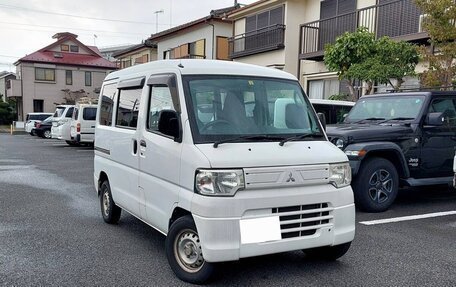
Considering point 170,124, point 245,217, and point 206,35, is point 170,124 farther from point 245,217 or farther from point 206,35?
point 206,35

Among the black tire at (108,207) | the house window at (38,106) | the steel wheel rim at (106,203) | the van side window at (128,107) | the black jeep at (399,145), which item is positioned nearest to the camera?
the van side window at (128,107)

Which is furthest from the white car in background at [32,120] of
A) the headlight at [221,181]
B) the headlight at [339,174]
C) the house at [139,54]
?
the headlight at [339,174]

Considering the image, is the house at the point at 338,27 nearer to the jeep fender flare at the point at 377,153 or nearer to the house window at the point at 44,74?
the jeep fender flare at the point at 377,153

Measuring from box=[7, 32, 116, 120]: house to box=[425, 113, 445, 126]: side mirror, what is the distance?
38.3 metres

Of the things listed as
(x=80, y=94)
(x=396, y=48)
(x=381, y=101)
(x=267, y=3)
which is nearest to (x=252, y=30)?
(x=267, y=3)

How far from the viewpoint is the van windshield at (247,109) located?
3.76m

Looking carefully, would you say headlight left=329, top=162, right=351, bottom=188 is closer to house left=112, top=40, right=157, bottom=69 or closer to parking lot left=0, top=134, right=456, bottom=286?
parking lot left=0, top=134, right=456, bottom=286

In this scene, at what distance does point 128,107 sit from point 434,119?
471 centimetres

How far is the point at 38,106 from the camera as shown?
40375 mm

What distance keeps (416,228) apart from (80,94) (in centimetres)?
4004

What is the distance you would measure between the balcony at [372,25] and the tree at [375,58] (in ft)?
3.91

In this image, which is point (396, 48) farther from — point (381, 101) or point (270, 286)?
point (270, 286)

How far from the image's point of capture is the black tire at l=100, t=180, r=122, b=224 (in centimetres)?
551

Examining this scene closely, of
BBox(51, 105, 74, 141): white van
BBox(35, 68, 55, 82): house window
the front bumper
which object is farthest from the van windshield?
BBox(35, 68, 55, 82): house window
